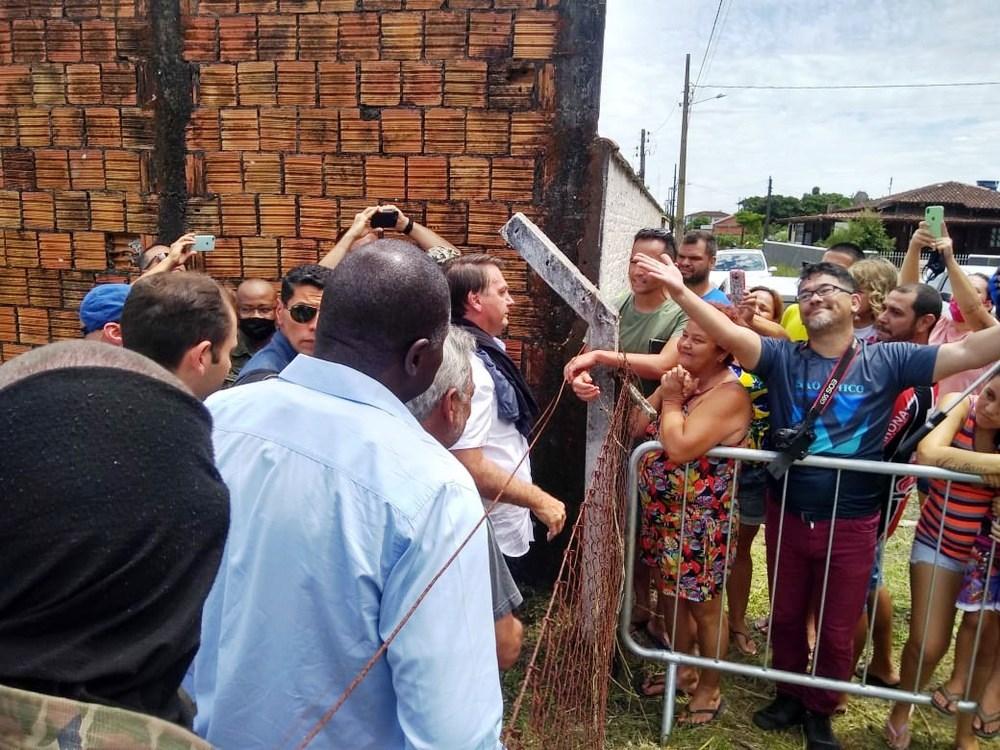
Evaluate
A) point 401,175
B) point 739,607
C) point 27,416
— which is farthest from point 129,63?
point 739,607

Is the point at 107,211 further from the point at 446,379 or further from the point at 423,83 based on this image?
the point at 446,379

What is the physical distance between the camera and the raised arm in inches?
105

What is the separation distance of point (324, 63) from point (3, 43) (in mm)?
1852

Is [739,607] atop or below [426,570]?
below

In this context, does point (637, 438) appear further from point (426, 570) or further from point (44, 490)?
point (44, 490)

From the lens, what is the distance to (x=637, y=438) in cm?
330

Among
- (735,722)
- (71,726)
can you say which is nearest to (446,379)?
(71,726)

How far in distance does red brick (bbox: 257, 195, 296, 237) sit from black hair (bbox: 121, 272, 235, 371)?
187 centimetres

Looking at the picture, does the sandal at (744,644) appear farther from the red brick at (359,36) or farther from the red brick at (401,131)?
the red brick at (359,36)

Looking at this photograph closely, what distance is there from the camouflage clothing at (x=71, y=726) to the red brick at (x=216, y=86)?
366 centimetres

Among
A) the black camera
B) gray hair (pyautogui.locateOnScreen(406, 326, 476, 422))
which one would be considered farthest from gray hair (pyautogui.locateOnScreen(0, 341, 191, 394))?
the black camera

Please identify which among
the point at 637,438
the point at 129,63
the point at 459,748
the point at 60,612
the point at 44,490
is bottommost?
the point at 637,438

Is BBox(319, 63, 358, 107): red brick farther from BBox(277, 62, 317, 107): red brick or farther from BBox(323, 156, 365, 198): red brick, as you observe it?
BBox(323, 156, 365, 198): red brick

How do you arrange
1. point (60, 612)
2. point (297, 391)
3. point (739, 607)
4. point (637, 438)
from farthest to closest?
point (739, 607)
point (637, 438)
point (297, 391)
point (60, 612)
